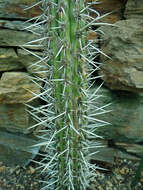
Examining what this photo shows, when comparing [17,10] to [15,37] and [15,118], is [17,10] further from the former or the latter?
[15,118]

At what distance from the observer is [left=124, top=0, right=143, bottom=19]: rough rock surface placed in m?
1.30

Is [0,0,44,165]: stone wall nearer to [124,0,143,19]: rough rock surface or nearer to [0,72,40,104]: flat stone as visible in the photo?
[0,72,40,104]: flat stone

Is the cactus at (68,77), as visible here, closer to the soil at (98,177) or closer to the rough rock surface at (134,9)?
the soil at (98,177)

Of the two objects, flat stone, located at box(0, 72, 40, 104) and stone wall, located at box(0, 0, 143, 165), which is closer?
stone wall, located at box(0, 0, 143, 165)

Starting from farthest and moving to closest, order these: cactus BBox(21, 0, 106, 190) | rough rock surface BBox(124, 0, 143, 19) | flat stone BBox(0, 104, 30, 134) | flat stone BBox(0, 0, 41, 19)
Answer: flat stone BBox(0, 104, 30, 134)
flat stone BBox(0, 0, 41, 19)
rough rock surface BBox(124, 0, 143, 19)
cactus BBox(21, 0, 106, 190)

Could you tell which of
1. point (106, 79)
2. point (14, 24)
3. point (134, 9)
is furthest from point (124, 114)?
point (14, 24)

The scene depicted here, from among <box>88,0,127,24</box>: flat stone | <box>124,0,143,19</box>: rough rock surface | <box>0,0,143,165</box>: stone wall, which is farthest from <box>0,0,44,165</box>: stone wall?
<box>124,0,143,19</box>: rough rock surface

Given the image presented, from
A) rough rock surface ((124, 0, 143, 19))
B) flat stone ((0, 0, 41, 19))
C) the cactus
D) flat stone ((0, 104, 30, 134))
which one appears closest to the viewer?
the cactus

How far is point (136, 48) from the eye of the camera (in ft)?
4.29

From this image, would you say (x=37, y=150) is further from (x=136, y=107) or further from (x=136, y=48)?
(x=136, y=48)

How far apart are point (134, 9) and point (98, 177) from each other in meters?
0.95

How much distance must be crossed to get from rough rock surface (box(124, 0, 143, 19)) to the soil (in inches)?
33.5

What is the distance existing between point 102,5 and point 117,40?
0.21 meters

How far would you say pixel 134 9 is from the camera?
1.32 meters
